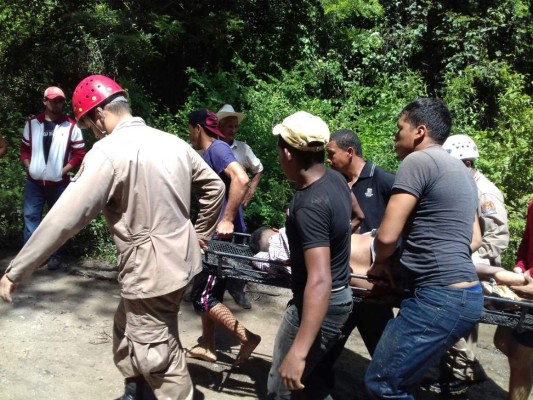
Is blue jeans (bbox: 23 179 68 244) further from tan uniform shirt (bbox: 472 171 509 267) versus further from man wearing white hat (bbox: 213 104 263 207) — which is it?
tan uniform shirt (bbox: 472 171 509 267)

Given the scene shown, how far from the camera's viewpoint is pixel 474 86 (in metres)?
11.0

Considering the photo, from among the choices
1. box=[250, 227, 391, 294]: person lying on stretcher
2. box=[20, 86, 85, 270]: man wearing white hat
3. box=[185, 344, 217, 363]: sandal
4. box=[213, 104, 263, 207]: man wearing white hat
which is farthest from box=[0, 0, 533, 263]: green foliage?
box=[250, 227, 391, 294]: person lying on stretcher

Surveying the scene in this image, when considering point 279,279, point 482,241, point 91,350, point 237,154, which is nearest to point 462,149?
point 482,241

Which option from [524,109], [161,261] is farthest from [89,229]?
[524,109]

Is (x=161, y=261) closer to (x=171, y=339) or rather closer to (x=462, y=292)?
(x=171, y=339)

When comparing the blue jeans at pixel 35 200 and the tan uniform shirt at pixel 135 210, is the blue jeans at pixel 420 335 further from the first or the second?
the blue jeans at pixel 35 200

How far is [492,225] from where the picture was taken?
14.3ft

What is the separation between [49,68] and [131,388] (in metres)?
7.90

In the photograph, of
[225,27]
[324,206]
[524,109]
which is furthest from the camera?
[225,27]

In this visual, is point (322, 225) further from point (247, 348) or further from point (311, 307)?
point (247, 348)

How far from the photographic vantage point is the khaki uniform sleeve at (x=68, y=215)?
119 inches

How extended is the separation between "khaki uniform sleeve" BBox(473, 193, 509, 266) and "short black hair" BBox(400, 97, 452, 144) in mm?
1340

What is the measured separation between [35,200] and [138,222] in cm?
342

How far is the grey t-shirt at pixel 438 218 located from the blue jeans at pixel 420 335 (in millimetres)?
79
